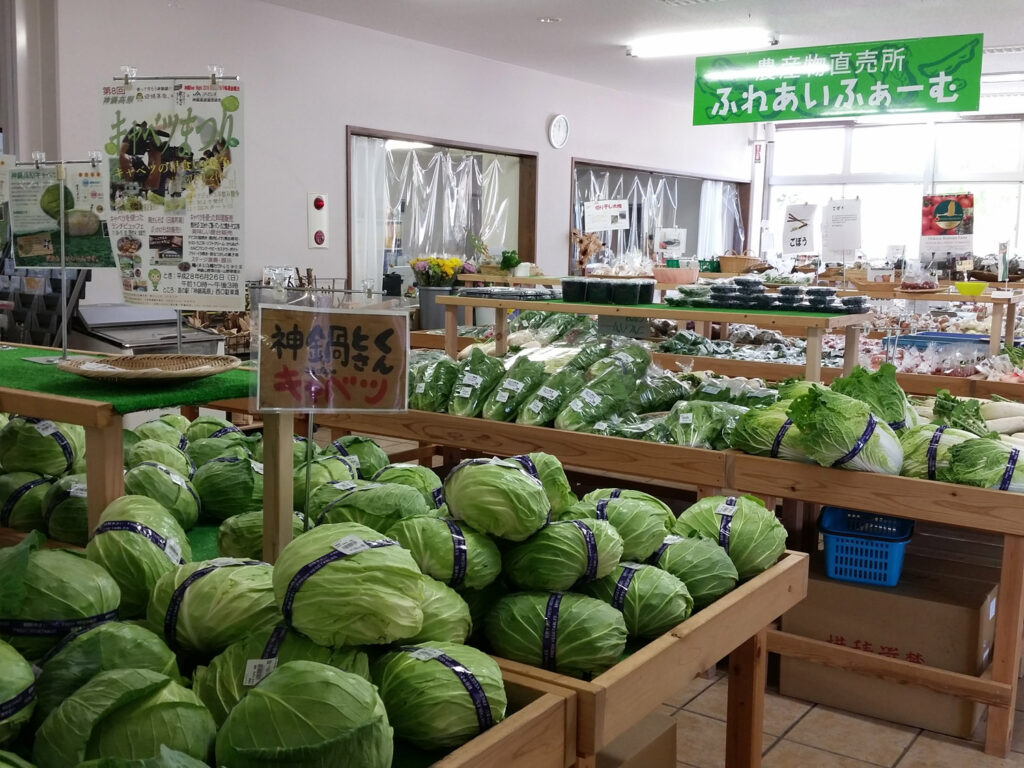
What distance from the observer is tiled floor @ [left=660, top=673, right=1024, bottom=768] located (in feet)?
9.59

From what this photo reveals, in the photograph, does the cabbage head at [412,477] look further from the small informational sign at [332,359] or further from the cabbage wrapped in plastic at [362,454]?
the small informational sign at [332,359]

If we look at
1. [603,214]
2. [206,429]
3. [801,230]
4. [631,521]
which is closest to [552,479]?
[631,521]

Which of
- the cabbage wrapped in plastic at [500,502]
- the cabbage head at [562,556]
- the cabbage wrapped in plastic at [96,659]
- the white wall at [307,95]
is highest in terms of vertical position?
the white wall at [307,95]

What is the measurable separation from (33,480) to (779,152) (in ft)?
45.9

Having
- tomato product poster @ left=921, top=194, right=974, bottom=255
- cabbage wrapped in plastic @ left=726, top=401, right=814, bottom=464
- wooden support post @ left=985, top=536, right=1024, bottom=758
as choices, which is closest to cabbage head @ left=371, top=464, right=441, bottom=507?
cabbage wrapped in plastic @ left=726, top=401, right=814, bottom=464

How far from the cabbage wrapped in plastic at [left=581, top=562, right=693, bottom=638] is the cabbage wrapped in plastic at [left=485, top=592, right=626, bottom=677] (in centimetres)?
8

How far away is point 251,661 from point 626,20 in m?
7.65

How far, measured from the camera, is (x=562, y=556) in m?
1.74

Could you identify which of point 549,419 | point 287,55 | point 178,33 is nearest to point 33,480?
point 549,419

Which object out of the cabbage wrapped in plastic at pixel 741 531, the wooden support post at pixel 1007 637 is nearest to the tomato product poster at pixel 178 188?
the cabbage wrapped in plastic at pixel 741 531

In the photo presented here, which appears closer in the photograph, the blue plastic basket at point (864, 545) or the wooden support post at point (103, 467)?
the wooden support post at point (103, 467)

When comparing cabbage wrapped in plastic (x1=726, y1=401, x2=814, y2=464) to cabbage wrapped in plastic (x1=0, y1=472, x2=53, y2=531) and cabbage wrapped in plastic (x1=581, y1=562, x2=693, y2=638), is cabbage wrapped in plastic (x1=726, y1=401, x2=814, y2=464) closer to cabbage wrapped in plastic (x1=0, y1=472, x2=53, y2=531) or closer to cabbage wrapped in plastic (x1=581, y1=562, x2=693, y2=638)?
cabbage wrapped in plastic (x1=581, y1=562, x2=693, y2=638)

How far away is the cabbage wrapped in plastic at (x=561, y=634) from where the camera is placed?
166 centimetres

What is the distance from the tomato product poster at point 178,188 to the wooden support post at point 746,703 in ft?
4.48
